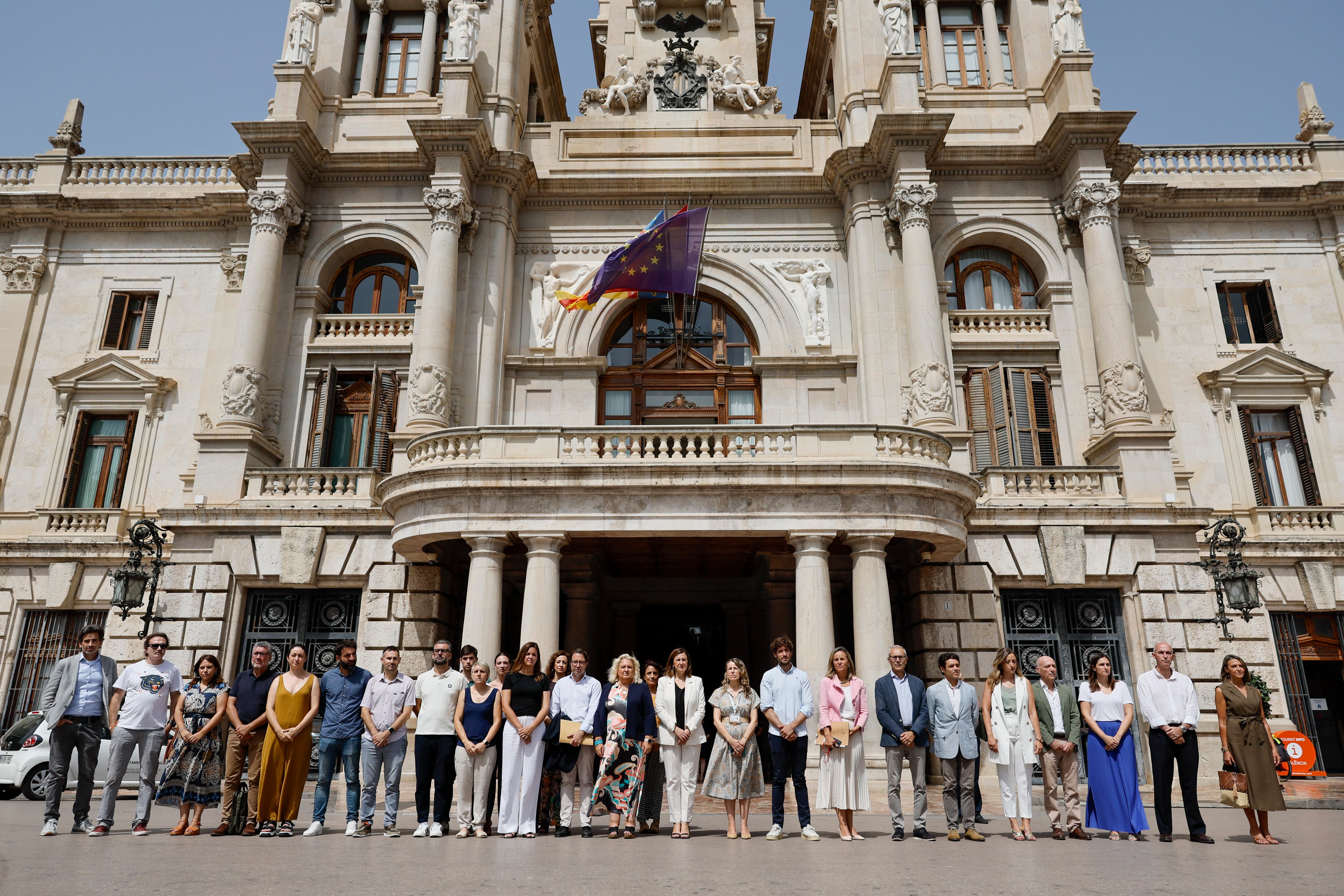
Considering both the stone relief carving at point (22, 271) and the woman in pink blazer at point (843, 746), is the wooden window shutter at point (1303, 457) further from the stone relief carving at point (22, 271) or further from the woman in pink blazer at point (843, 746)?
the stone relief carving at point (22, 271)

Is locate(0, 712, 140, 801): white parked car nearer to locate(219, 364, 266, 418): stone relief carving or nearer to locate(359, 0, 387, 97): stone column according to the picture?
locate(219, 364, 266, 418): stone relief carving

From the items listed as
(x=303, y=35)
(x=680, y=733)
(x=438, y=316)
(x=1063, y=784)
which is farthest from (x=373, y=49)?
(x=1063, y=784)

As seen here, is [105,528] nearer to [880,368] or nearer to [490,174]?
[490,174]

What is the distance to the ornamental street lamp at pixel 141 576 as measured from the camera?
1709 centimetres

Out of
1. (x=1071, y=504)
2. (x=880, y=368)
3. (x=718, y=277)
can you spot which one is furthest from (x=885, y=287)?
(x=1071, y=504)

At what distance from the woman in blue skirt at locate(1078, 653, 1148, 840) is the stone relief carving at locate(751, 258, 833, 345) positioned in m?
13.6

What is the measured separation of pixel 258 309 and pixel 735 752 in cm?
1671

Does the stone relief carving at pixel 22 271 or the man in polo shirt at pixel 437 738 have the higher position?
the stone relief carving at pixel 22 271

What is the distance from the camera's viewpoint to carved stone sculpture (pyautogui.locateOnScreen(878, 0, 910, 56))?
24.2 metres

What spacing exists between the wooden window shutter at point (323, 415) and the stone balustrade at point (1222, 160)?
21.7 m

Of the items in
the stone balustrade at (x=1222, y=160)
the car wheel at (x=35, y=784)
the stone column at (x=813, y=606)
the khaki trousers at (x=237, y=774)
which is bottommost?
the car wheel at (x=35, y=784)

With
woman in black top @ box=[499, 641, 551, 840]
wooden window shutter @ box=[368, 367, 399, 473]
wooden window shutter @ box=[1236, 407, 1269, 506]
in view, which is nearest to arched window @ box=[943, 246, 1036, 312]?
wooden window shutter @ box=[1236, 407, 1269, 506]

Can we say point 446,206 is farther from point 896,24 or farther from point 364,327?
point 896,24

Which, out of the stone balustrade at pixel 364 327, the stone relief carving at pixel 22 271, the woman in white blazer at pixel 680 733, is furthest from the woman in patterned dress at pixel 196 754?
the stone relief carving at pixel 22 271
